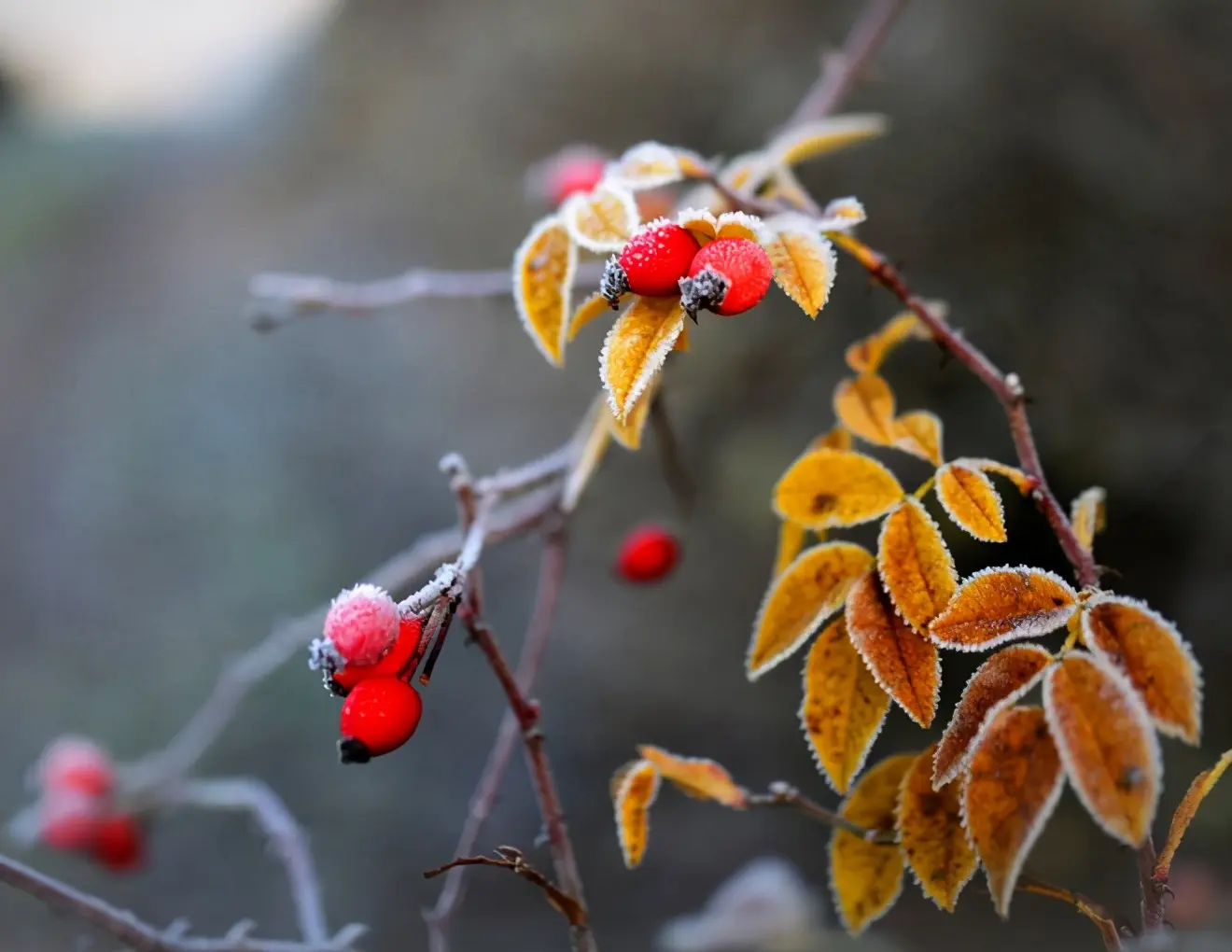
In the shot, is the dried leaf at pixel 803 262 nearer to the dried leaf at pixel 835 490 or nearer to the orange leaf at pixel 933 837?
the dried leaf at pixel 835 490

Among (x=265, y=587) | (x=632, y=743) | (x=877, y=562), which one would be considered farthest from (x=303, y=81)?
(x=877, y=562)

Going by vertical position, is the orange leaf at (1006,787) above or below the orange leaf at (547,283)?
below

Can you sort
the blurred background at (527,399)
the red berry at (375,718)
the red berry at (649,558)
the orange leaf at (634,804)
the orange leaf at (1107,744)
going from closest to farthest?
1. the orange leaf at (1107,744)
2. the red berry at (375,718)
3. the orange leaf at (634,804)
4. the red berry at (649,558)
5. the blurred background at (527,399)

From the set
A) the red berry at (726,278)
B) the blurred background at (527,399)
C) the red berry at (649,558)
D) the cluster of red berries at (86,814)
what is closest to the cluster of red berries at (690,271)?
the red berry at (726,278)

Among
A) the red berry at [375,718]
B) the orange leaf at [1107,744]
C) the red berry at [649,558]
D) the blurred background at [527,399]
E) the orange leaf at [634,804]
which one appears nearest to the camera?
the orange leaf at [1107,744]

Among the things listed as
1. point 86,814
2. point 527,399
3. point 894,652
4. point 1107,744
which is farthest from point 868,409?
point 527,399

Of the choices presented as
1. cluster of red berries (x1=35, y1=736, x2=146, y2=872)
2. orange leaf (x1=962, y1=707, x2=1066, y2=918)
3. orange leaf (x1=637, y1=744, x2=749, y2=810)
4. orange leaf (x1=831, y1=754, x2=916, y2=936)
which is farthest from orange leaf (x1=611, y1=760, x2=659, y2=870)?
cluster of red berries (x1=35, y1=736, x2=146, y2=872)

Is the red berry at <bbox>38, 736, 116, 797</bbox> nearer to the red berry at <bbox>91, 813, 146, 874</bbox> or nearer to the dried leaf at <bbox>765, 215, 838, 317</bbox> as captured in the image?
the red berry at <bbox>91, 813, 146, 874</bbox>
